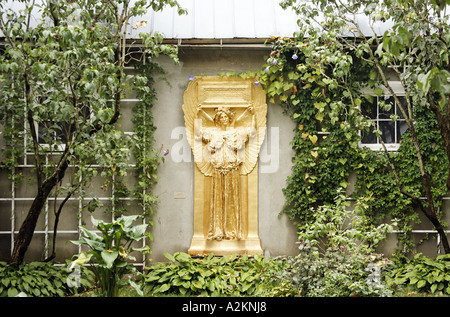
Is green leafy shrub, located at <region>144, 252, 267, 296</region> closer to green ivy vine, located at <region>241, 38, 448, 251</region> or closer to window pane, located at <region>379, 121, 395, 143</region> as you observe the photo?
green ivy vine, located at <region>241, 38, 448, 251</region>

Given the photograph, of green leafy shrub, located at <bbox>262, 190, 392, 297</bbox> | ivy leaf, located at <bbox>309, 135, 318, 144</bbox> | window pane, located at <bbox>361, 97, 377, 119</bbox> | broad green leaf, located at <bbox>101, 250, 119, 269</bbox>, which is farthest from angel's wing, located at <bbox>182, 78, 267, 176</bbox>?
broad green leaf, located at <bbox>101, 250, 119, 269</bbox>

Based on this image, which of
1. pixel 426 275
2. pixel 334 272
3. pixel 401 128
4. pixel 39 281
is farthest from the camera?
pixel 401 128

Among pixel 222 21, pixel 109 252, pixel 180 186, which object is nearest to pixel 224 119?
pixel 180 186

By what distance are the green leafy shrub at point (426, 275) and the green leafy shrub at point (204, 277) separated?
1965 mm

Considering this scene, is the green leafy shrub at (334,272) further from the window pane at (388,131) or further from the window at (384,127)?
Answer: the window pane at (388,131)

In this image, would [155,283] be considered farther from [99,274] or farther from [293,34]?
[293,34]

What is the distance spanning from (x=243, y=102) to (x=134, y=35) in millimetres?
2092

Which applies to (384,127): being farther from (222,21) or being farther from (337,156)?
(222,21)

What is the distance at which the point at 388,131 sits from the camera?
7.79m

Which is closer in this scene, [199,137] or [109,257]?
[109,257]

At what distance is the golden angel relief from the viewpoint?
7.52 meters

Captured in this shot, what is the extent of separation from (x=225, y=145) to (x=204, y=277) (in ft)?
7.14

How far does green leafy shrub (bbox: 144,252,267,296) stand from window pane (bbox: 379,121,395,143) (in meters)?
2.94

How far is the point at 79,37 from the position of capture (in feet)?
16.4
